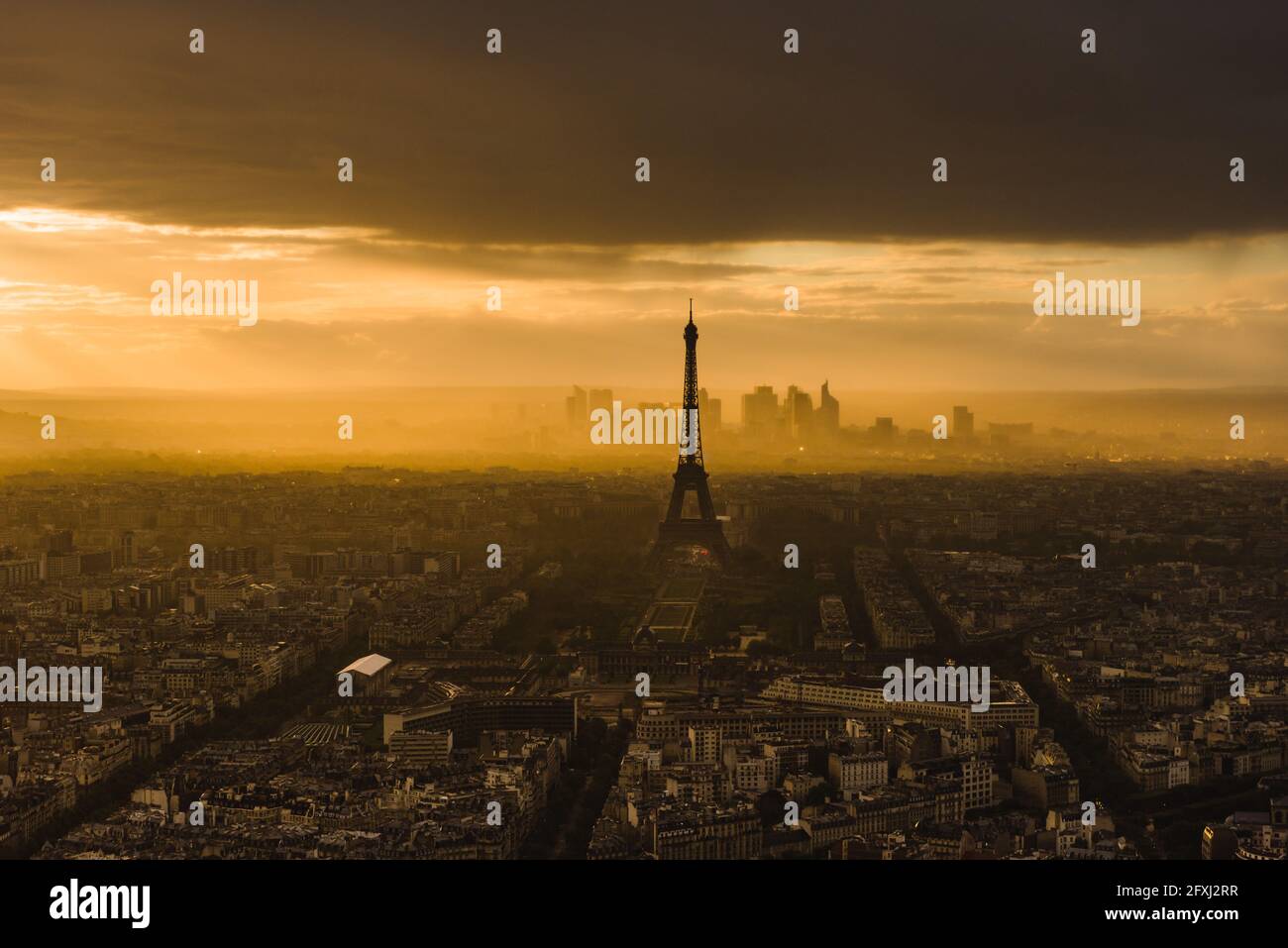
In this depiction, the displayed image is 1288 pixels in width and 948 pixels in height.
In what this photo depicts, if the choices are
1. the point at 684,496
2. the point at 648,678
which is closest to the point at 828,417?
the point at 684,496

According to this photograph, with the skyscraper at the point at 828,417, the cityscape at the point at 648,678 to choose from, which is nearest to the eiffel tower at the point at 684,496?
the cityscape at the point at 648,678

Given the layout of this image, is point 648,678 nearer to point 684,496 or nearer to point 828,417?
point 684,496

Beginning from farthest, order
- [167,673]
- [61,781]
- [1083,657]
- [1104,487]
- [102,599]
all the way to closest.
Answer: [1104,487] → [102,599] → [1083,657] → [167,673] → [61,781]

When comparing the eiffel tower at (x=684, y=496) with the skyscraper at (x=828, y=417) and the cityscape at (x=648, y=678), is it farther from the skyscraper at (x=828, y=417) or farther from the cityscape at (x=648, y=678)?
the skyscraper at (x=828, y=417)

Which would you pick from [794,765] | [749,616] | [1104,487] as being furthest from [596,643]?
[1104,487]

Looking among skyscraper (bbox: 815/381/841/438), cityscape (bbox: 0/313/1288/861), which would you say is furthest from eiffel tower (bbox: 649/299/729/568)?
skyscraper (bbox: 815/381/841/438)

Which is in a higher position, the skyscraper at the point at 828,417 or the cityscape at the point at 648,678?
the skyscraper at the point at 828,417
